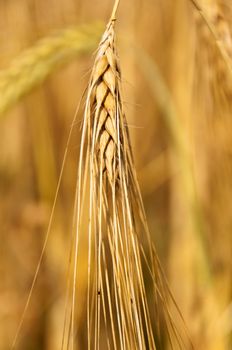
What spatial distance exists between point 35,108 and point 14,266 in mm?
420

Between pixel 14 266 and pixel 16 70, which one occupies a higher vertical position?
pixel 16 70

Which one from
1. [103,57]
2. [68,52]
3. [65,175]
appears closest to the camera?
[103,57]

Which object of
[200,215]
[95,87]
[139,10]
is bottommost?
[200,215]

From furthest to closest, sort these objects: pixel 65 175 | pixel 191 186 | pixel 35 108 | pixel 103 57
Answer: pixel 65 175, pixel 35 108, pixel 191 186, pixel 103 57

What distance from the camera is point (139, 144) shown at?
60.4 inches

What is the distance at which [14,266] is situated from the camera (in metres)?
1.46

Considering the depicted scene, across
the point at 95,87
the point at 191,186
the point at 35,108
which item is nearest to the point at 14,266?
the point at 35,108

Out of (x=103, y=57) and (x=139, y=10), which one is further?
(x=139, y=10)

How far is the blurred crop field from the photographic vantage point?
2.68ft

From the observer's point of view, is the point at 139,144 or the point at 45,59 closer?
the point at 45,59

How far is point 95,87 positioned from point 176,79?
68 centimetres

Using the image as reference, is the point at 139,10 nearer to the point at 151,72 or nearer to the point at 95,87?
the point at 151,72

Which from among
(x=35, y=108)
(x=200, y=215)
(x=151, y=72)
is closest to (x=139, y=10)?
(x=35, y=108)

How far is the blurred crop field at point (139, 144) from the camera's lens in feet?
2.68
